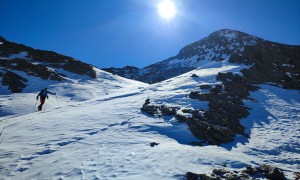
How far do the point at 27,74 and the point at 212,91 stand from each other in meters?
31.4

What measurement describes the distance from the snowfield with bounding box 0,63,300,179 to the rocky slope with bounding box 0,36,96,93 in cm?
1371

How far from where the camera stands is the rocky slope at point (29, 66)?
121 ft

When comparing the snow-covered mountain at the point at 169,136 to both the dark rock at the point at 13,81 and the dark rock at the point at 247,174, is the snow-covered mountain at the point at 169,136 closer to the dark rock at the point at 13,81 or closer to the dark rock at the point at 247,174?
the dark rock at the point at 247,174

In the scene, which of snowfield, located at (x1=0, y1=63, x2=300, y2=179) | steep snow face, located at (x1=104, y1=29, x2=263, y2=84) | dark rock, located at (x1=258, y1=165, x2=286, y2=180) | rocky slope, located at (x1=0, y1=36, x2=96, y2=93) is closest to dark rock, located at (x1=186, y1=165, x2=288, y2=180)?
dark rock, located at (x1=258, y1=165, x2=286, y2=180)

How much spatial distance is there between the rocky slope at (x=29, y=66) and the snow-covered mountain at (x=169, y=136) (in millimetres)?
5272

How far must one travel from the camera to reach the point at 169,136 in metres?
16.0

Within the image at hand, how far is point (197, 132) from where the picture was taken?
1684cm

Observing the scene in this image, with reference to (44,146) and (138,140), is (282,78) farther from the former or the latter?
(44,146)

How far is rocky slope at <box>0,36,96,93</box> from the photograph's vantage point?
3697 centimetres

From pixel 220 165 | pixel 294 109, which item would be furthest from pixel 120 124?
pixel 294 109

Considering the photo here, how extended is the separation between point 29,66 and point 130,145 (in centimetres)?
3904

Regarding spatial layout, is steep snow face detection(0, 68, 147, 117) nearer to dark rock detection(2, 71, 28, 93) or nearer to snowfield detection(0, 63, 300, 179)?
dark rock detection(2, 71, 28, 93)

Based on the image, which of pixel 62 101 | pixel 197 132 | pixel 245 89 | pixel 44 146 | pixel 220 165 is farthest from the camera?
pixel 62 101

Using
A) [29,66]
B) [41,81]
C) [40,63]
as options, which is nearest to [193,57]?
[40,63]
